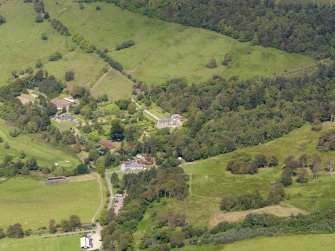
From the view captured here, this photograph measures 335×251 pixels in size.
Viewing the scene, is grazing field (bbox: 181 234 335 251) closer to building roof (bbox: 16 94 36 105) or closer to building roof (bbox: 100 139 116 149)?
building roof (bbox: 100 139 116 149)

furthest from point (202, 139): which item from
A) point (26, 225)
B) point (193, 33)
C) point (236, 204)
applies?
point (193, 33)

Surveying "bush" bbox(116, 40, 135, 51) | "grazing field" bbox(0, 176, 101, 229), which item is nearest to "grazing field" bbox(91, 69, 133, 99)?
"bush" bbox(116, 40, 135, 51)

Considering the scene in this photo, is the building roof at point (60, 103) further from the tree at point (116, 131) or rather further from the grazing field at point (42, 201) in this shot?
the grazing field at point (42, 201)

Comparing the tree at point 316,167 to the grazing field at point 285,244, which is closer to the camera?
the grazing field at point 285,244

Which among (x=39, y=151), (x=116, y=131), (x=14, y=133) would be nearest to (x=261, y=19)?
(x=116, y=131)

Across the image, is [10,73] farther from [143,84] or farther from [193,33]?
[193,33]

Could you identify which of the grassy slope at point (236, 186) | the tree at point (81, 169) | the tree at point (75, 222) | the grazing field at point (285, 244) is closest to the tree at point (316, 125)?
the grassy slope at point (236, 186)

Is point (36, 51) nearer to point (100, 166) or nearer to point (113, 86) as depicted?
point (113, 86)
